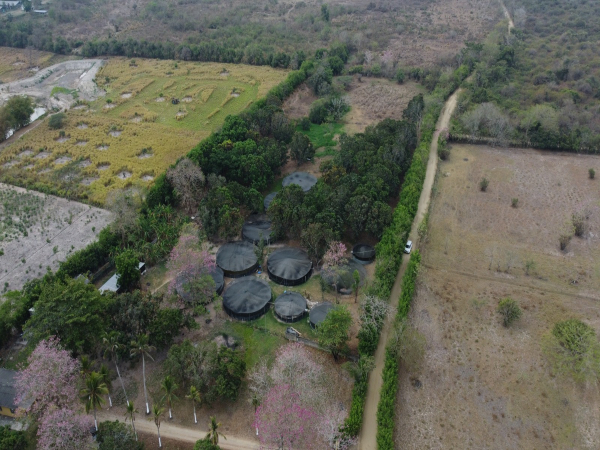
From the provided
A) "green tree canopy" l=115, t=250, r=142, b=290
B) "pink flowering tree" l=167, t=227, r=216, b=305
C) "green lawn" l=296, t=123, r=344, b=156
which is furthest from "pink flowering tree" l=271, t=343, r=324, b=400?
"green lawn" l=296, t=123, r=344, b=156

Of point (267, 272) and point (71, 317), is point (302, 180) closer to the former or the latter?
point (267, 272)

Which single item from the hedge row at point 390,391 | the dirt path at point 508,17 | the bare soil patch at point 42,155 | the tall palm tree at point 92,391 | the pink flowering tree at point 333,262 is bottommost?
the bare soil patch at point 42,155

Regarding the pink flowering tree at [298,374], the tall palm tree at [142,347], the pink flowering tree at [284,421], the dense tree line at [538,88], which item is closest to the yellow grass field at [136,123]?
the tall palm tree at [142,347]

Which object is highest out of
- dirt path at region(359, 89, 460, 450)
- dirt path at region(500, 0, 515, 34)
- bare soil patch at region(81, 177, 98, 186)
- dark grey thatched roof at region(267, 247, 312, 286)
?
dirt path at region(500, 0, 515, 34)

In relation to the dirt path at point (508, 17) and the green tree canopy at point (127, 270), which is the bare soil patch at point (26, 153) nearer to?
the green tree canopy at point (127, 270)

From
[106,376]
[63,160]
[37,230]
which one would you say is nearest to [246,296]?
[106,376]

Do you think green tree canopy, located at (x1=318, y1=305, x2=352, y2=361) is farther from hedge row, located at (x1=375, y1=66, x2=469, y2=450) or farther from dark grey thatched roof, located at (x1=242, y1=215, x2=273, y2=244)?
dark grey thatched roof, located at (x1=242, y1=215, x2=273, y2=244)

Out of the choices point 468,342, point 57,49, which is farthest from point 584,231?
point 57,49
